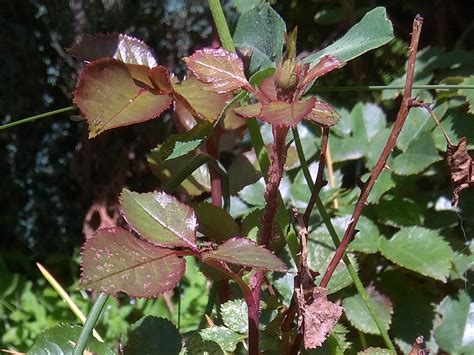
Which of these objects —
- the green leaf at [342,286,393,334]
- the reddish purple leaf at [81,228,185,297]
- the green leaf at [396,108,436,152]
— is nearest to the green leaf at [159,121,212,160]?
the reddish purple leaf at [81,228,185,297]

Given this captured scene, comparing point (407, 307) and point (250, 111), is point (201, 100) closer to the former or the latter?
point (250, 111)

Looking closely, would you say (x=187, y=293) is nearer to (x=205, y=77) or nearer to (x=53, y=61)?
(x=53, y=61)

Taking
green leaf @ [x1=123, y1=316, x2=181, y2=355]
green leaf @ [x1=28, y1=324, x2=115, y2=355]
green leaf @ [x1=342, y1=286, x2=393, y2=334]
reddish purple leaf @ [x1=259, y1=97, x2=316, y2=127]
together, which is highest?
reddish purple leaf @ [x1=259, y1=97, x2=316, y2=127]

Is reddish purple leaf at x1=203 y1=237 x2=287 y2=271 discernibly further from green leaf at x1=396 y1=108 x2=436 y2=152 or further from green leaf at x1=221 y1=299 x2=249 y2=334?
green leaf at x1=396 y1=108 x2=436 y2=152

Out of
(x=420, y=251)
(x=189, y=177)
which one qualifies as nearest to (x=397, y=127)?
(x=189, y=177)

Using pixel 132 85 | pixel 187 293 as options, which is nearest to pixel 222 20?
pixel 132 85

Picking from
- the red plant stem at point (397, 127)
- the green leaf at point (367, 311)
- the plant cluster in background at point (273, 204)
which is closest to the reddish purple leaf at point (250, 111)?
the plant cluster in background at point (273, 204)
